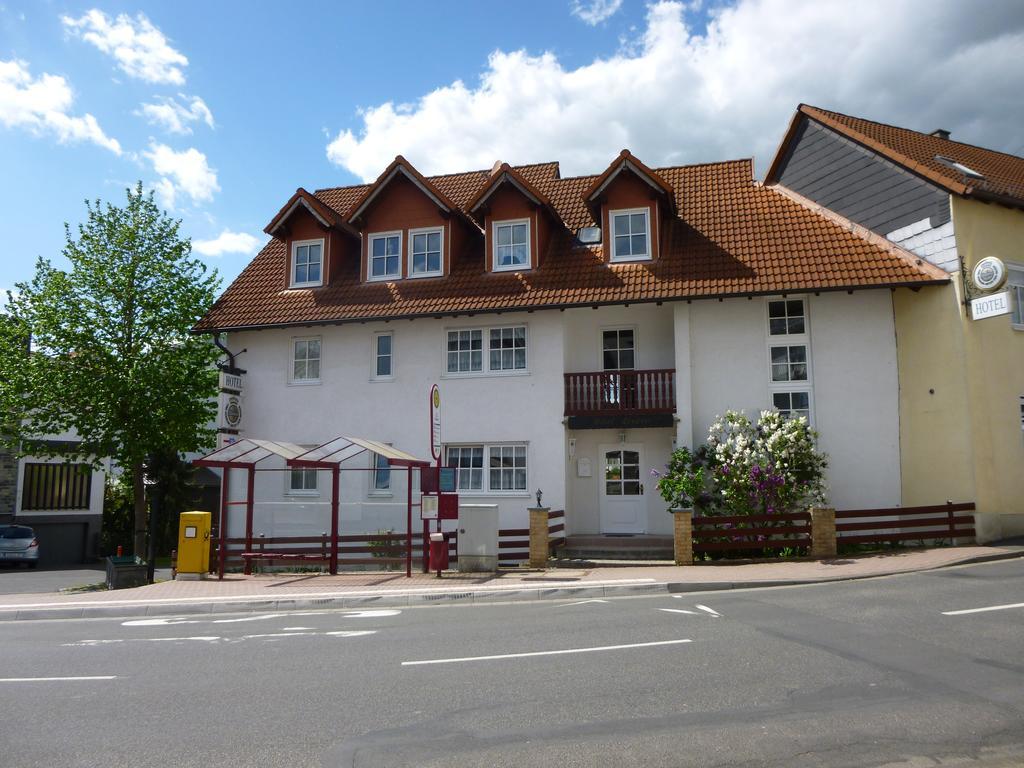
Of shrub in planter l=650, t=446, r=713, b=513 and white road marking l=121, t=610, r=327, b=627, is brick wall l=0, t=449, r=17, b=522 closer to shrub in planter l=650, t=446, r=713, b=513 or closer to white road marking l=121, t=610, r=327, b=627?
white road marking l=121, t=610, r=327, b=627

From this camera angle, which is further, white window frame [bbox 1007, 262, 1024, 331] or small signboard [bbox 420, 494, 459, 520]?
white window frame [bbox 1007, 262, 1024, 331]

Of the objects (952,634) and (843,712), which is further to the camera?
(952,634)

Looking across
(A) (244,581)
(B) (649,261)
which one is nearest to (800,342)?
(B) (649,261)

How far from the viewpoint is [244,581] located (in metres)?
15.6

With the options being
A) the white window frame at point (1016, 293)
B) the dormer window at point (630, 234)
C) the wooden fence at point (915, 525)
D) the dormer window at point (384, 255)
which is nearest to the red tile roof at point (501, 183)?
the dormer window at point (630, 234)

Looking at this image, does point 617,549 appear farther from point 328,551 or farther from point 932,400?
point 932,400

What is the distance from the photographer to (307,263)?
22.2 metres

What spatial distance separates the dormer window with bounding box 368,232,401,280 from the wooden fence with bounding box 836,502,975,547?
1270 cm

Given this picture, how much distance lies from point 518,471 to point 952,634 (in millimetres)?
11841

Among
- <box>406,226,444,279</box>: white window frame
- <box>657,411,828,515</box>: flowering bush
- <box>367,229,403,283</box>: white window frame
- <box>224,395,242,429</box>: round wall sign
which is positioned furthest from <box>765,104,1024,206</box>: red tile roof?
<box>224,395,242,429</box>: round wall sign

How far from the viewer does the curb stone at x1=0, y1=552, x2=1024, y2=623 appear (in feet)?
40.4

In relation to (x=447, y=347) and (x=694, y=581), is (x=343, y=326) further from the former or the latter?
(x=694, y=581)

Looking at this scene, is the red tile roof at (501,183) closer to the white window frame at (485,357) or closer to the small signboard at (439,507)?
the white window frame at (485,357)

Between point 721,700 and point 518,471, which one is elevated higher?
point 518,471
